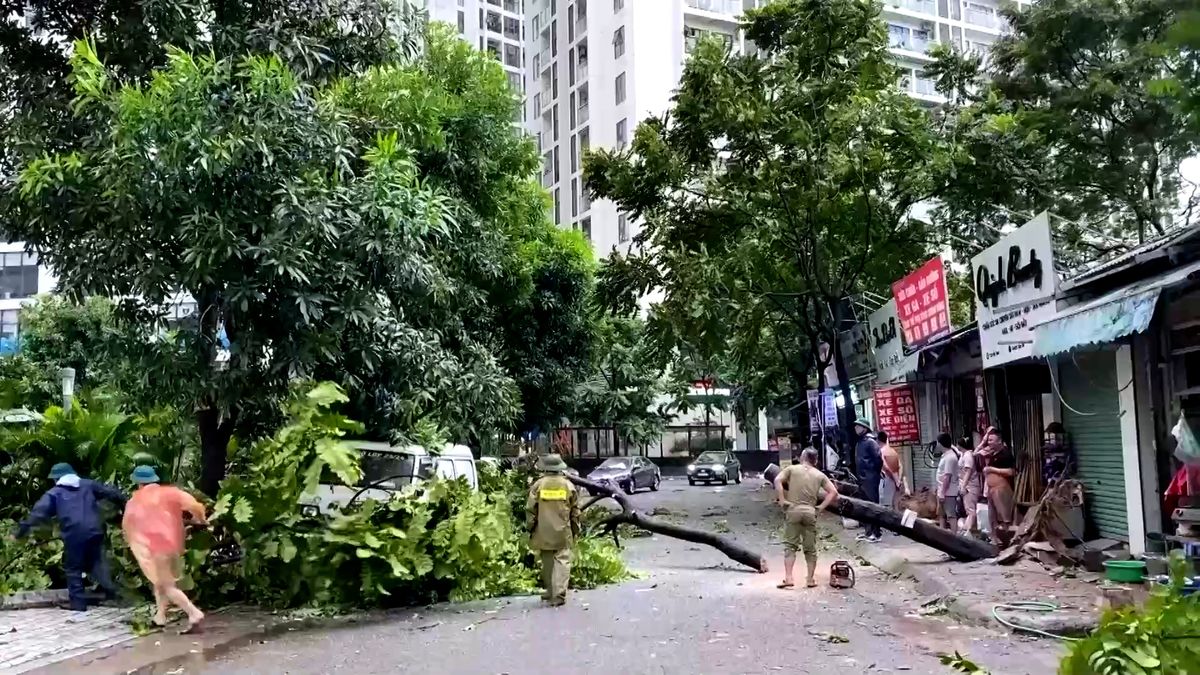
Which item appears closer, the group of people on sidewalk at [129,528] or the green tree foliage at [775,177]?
the group of people on sidewalk at [129,528]

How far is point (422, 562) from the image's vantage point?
10680 mm

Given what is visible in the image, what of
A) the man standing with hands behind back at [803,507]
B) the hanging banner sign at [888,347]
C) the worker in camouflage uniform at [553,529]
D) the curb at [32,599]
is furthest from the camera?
the hanging banner sign at [888,347]

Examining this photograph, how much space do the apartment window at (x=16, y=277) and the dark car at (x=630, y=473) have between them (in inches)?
1250

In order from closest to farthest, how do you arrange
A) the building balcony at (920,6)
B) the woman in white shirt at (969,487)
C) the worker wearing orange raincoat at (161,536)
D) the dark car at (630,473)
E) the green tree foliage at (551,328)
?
the worker wearing orange raincoat at (161,536)
the woman in white shirt at (969,487)
the green tree foliage at (551,328)
the dark car at (630,473)
the building balcony at (920,6)

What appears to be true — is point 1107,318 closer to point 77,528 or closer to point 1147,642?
point 1147,642

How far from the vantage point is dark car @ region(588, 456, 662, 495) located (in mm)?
35562

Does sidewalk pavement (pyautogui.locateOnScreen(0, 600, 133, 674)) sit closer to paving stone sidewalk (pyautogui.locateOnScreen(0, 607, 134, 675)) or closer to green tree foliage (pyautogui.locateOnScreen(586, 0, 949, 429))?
paving stone sidewalk (pyautogui.locateOnScreen(0, 607, 134, 675))

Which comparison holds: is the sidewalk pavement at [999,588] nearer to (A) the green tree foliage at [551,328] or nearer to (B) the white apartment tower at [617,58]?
(A) the green tree foliage at [551,328]

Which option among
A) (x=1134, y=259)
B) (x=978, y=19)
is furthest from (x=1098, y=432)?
(x=978, y=19)

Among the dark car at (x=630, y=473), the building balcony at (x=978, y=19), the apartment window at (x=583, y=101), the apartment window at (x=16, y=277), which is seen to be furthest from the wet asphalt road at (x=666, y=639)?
the building balcony at (x=978, y=19)

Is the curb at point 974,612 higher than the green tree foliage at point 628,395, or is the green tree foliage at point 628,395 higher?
the green tree foliage at point 628,395

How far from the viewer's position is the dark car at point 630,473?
117 ft

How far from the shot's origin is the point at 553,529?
11297 mm

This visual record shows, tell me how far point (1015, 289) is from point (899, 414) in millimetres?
8093
